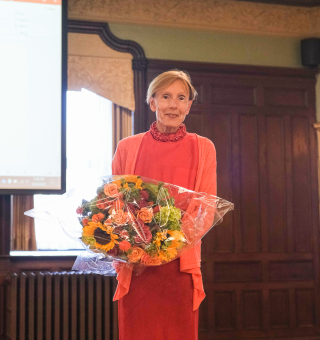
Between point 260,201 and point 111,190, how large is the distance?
10.9ft

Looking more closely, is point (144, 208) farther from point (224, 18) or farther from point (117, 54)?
point (224, 18)

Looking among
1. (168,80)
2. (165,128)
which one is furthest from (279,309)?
(168,80)

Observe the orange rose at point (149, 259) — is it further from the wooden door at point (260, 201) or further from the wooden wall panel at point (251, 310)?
the wooden wall panel at point (251, 310)

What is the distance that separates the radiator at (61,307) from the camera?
10.3ft

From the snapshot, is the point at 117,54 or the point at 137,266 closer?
the point at 137,266

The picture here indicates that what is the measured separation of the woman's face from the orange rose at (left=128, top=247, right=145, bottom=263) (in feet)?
1.77

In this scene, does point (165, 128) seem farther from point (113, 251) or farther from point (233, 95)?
point (233, 95)

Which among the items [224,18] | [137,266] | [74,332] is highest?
[224,18]

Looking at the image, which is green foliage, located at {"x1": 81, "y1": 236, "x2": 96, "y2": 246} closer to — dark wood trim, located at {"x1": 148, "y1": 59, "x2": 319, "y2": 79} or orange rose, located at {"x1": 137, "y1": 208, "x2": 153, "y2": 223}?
orange rose, located at {"x1": 137, "y1": 208, "x2": 153, "y2": 223}

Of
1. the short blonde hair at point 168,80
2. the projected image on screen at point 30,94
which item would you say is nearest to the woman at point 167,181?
the short blonde hair at point 168,80

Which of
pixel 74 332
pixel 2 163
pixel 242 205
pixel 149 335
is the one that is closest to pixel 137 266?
pixel 149 335

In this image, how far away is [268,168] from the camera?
14.4 ft

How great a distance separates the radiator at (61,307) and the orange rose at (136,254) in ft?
7.18

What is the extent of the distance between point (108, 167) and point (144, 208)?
2.92 m
